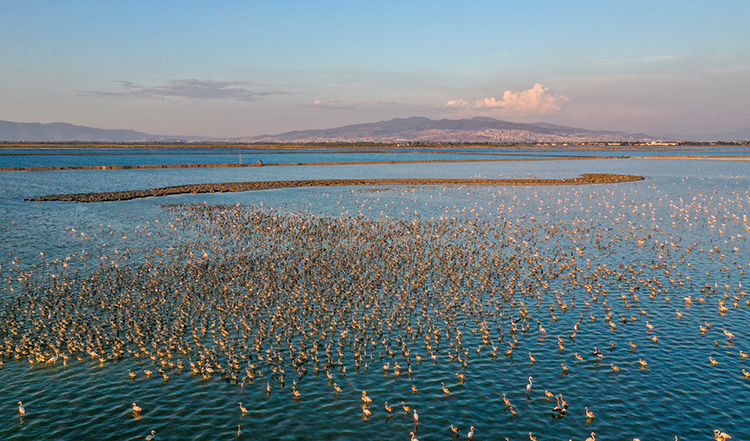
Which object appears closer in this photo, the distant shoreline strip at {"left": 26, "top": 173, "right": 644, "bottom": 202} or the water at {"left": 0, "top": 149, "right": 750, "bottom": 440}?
the water at {"left": 0, "top": 149, "right": 750, "bottom": 440}

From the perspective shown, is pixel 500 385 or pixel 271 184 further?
pixel 271 184

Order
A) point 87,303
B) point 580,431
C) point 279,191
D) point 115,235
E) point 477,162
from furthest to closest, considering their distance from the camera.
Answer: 1. point 477,162
2. point 279,191
3. point 115,235
4. point 87,303
5. point 580,431

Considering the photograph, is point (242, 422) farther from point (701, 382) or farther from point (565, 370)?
point (701, 382)

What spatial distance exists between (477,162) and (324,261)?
452ft

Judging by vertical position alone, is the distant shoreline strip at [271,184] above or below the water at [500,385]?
above

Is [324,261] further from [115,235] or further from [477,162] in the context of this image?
[477,162]

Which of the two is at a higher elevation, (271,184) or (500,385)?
(271,184)

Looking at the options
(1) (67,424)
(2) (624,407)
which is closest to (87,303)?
(1) (67,424)

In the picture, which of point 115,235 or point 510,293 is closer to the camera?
point 510,293

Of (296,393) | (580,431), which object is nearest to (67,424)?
(296,393)

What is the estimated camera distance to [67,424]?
50.1 feet

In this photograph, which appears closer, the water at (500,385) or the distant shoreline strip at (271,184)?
the water at (500,385)

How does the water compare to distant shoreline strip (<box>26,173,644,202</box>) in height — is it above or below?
below

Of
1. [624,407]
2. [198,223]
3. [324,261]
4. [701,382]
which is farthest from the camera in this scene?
[198,223]
